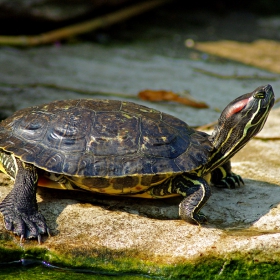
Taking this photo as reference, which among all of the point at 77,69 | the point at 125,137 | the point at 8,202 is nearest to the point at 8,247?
the point at 8,202

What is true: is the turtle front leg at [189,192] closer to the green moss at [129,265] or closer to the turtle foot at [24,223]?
the green moss at [129,265]

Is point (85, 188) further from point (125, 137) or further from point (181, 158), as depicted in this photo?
point (181, 158)

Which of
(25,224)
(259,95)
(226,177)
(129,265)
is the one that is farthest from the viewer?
(226,177)

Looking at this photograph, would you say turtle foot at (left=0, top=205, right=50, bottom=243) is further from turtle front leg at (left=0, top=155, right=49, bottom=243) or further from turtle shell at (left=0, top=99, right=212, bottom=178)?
turtle shell at (left=0, top=99, right=212, bottom=178)

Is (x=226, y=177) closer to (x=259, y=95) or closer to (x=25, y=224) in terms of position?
(x=259, y=95)

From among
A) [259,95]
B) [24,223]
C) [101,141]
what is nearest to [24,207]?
[24,223]

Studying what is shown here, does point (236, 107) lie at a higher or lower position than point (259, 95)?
lower
